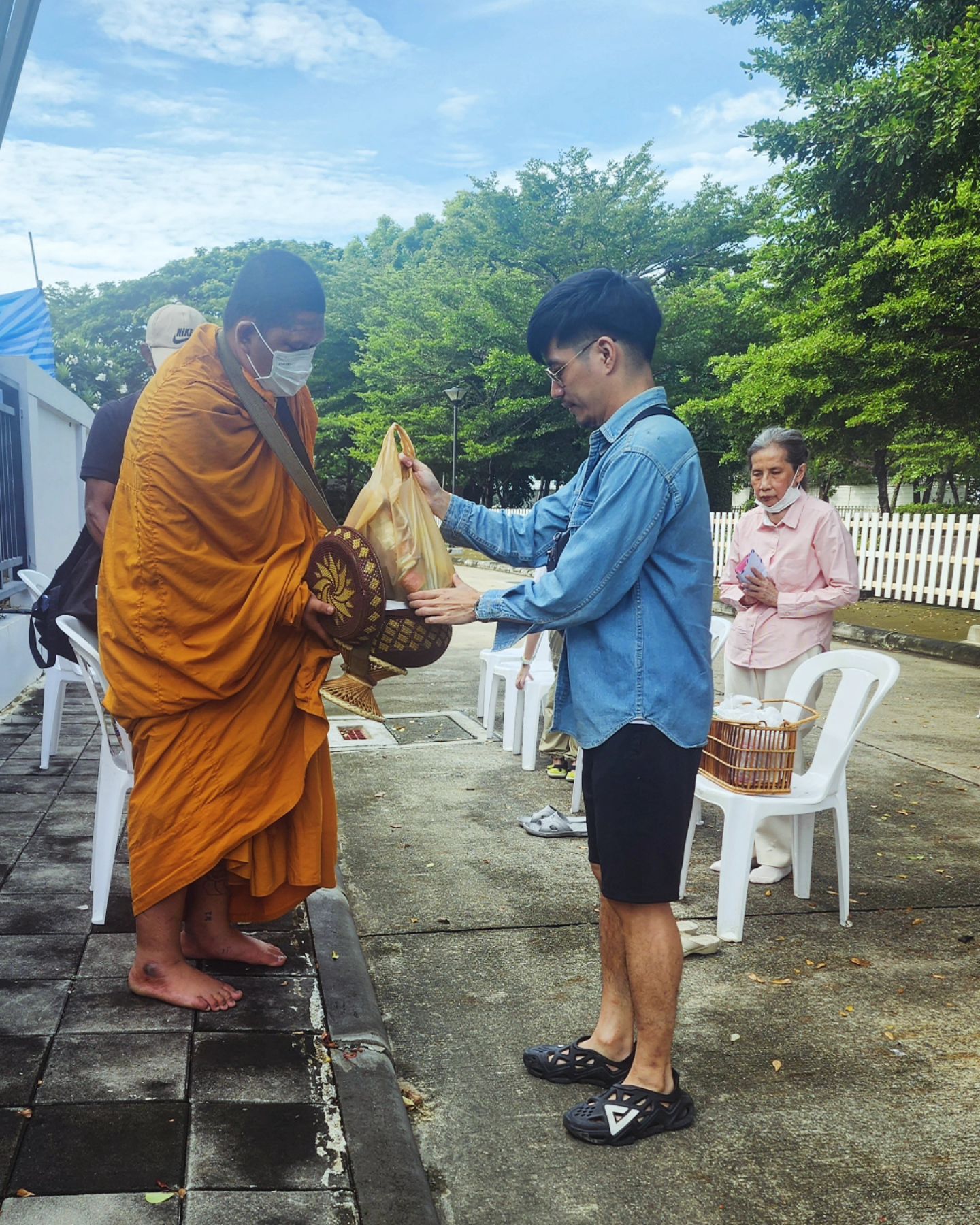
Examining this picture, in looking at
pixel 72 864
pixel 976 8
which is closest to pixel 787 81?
pixel 976 8

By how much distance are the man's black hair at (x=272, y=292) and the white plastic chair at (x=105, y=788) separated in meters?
1.34

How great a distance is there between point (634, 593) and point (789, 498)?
231cm

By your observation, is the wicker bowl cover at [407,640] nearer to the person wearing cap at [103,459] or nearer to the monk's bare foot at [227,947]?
the monk's bare foot at [227,947]

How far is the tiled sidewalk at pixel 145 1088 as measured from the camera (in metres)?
2.12

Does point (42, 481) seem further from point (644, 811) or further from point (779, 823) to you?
point (644, 811)

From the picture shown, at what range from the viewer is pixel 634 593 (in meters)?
2.51

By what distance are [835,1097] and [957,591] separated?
13949 millimetres

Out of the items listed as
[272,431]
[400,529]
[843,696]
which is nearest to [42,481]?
[272,431]

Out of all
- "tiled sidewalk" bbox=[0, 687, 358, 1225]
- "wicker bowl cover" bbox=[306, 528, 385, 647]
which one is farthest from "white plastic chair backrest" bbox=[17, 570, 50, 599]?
"wicker bowl cover" bbox=[306, 528, 385, 647]

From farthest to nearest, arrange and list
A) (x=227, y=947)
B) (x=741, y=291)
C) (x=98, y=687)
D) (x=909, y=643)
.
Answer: (x=741, y=291), (x=909, y=643), (x=98, y=687), (x=227, y=947)

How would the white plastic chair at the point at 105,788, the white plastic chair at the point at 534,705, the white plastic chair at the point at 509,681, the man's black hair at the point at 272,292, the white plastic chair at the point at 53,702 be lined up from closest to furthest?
the man's black hair at the point at 272,292 < the white plastic chair at the point at 105,788 < the white plastic chair at the point at 53,702 < the white plastic chair at the point at 534,705 < the white plastic chair at the point at 509,681

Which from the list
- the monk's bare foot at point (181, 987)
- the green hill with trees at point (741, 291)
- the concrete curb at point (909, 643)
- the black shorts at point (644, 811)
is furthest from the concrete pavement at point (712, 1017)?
the green hill with trees at point (741, 291)

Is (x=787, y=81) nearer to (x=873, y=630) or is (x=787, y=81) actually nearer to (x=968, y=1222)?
(x=873, y=630)

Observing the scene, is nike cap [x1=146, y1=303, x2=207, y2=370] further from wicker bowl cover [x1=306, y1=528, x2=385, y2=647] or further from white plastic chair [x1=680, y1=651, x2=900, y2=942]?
white plastic chair [x1=680, y1=651, x2=900, y2=942]
